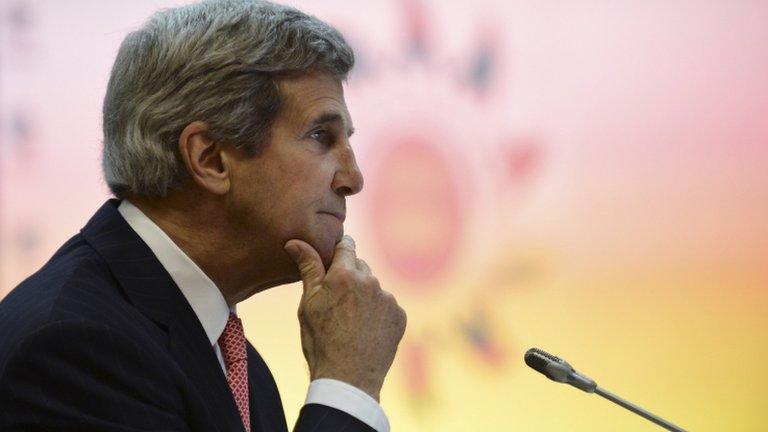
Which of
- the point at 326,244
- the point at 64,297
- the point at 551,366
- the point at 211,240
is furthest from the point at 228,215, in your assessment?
the point at 551,366

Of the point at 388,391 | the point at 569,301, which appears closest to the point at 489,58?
the point at 569,301

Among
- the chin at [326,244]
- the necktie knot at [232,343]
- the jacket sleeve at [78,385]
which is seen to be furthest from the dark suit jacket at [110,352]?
the chin at [326,244]

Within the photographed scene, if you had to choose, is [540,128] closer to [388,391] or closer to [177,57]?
[388,391]

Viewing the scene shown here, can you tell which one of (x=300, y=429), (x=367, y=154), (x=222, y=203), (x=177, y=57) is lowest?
(x=300, y=429)

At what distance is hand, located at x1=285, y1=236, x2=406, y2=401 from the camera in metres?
1.42

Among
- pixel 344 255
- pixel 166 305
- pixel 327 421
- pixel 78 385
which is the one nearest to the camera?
pixel 78 385

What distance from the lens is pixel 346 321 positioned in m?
1.47

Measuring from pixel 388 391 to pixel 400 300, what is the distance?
0.22m

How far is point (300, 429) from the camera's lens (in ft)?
4.40

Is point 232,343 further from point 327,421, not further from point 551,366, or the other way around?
point 551,366

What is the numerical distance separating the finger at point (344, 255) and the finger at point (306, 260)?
2 cm

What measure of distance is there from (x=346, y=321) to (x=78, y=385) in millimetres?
386

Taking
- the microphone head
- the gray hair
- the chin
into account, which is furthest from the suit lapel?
the microphone head

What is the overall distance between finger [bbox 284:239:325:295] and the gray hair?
0.49 feet
